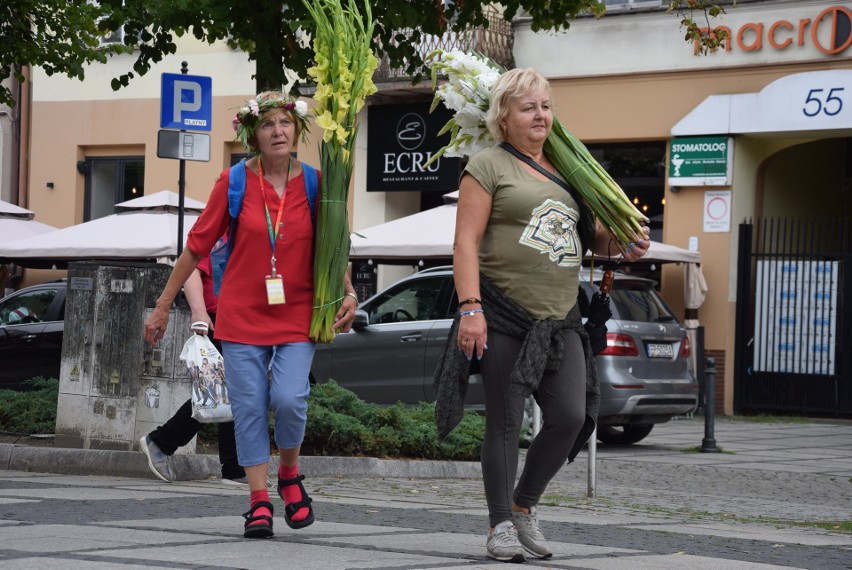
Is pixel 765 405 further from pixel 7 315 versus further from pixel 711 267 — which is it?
pixel 7 315

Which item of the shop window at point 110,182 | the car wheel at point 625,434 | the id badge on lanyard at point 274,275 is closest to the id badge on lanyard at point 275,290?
the id badge on lanyard at point 274,275

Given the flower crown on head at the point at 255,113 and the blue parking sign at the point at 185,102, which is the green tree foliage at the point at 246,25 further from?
the flower crown on head at the point at 255,113

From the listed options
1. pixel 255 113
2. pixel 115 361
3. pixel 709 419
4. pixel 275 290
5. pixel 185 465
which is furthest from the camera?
pixel 709 419

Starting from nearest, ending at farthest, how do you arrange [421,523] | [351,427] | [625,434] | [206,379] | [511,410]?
1. [511,410]
2. [421,523]
3. [206,379]
4. [351,427]
5. [625,434]

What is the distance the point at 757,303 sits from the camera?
21.3m

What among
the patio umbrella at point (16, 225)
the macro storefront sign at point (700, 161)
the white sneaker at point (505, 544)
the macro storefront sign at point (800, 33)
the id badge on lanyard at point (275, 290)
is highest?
the macro storefront sign at point (800, 33)

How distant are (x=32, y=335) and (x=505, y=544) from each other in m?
12.8

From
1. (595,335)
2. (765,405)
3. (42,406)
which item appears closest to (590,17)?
(765,405)

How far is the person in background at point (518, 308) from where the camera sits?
587 cm

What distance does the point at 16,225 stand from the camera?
891 inches

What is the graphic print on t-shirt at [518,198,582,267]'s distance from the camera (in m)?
5.98

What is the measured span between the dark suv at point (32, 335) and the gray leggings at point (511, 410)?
1216 cm

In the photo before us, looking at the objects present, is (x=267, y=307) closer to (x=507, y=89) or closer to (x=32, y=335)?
(x=507, y=89)

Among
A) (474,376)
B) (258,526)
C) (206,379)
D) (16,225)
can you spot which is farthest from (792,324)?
(258,526)
